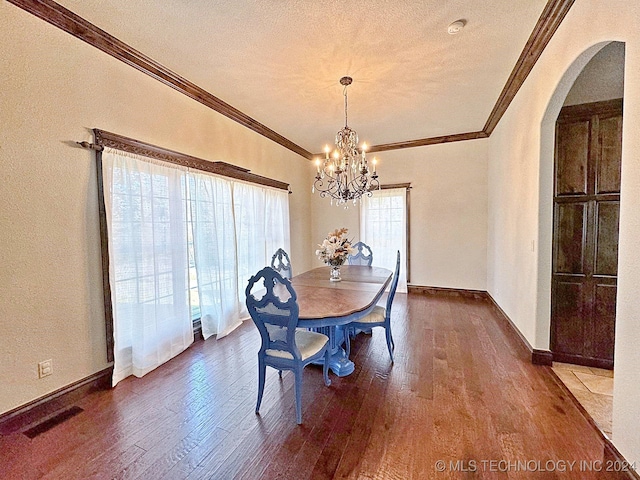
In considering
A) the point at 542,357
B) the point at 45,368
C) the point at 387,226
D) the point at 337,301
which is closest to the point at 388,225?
the point at 387,226

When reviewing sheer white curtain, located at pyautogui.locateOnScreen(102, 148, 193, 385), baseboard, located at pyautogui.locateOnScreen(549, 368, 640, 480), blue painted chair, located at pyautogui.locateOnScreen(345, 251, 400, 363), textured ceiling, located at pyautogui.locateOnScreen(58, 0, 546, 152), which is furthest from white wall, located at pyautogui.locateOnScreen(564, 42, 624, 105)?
sheer white curtain, located at pyautogui.locateOnScreen(102, 148, 193, 385)

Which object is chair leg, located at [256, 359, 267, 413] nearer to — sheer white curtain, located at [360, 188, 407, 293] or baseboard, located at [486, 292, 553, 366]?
baseboard, located at [486, 292, 553, 366]

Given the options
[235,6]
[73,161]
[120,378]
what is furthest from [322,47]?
[120,378]

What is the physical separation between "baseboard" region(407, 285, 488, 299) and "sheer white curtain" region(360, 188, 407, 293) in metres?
0.22

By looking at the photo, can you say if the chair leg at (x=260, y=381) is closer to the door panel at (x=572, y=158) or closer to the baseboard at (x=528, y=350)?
the baseboard at (x=528, y=350)

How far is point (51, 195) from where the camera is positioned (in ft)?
6.96

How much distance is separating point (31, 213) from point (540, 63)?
14.1 ft

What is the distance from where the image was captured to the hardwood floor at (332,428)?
161 cm

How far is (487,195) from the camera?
5.00 metres

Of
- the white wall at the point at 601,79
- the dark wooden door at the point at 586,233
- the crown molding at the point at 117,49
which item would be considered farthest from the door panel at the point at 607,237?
the crown molding at the point at 117,49

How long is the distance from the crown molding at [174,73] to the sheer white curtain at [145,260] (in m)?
0.87

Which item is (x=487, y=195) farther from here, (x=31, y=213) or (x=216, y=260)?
(x=31, y=213)

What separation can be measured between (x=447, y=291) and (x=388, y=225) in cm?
164

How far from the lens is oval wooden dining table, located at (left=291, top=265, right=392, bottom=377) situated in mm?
2078
